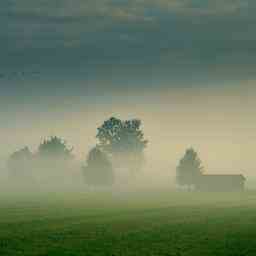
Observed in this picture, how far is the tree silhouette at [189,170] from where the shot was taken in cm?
17088

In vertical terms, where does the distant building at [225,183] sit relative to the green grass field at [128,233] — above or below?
above

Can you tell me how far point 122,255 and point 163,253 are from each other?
3.16 m

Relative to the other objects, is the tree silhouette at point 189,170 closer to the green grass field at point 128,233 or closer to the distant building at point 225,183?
the distant building at point 225,183

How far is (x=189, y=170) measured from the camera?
172 m

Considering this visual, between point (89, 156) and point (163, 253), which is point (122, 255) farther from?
point (89, 156)

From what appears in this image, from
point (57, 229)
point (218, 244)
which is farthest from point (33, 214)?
point (218, 244)

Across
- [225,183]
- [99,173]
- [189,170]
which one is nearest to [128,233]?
[225,183]

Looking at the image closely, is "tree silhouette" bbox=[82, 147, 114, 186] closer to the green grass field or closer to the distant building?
the distant building

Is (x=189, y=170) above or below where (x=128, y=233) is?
above

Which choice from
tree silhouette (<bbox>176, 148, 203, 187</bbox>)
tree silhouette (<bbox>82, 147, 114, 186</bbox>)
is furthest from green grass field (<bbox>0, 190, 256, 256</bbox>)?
tree silhouette (<bbox>176, 148, 203, 187</bbox>)

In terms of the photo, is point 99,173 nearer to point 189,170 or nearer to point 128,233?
point 189,170

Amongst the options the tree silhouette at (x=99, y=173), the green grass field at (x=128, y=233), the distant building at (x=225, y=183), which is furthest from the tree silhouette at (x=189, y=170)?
the green grass field at (x=128, y=233)

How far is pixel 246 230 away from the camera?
57.8 meters

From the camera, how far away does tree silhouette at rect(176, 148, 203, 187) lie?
561ft
